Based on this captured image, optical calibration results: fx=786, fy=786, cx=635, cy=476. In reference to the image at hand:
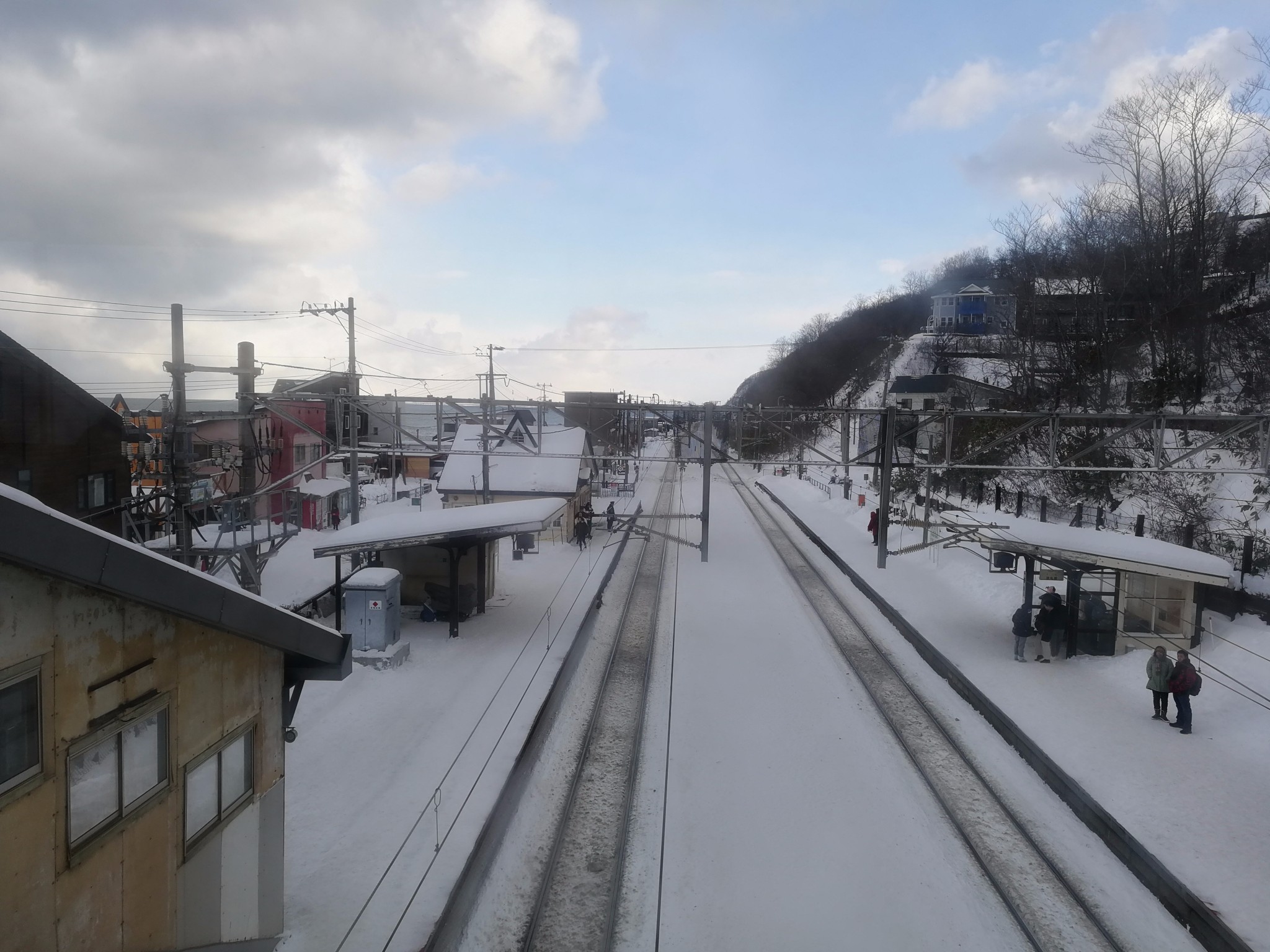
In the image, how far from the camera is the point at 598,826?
755cm

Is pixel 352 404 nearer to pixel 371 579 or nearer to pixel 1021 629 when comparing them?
pixel 371 579

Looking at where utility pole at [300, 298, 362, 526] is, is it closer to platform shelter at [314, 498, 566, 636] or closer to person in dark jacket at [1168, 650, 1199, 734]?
platform shelter at [314, 498, 566, 636]

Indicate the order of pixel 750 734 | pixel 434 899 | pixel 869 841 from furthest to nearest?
pixel 750 734 < pixel 869 841 < pixel 434 899

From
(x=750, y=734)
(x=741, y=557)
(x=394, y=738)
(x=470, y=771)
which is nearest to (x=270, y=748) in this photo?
(x=470, y=771)

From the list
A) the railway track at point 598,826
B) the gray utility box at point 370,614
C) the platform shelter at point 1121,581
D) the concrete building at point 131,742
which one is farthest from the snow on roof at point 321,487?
the concrete building at point 131,742

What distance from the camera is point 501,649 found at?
12.9 m

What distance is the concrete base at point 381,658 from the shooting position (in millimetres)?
11828

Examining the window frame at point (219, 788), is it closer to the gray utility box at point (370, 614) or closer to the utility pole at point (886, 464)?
the gray utility box at point (370, 614)

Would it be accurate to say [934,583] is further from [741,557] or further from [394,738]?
[394,738]

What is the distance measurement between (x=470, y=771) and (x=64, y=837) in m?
5.17

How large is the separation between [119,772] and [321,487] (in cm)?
2484

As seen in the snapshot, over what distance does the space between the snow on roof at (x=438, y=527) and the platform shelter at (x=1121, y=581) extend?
7.71 metres

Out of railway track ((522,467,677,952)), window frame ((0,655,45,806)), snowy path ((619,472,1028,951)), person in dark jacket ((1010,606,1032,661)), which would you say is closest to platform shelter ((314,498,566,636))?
railway track ((522,467,677,952))

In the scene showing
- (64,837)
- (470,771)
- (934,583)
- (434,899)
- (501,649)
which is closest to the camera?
(64,837)
